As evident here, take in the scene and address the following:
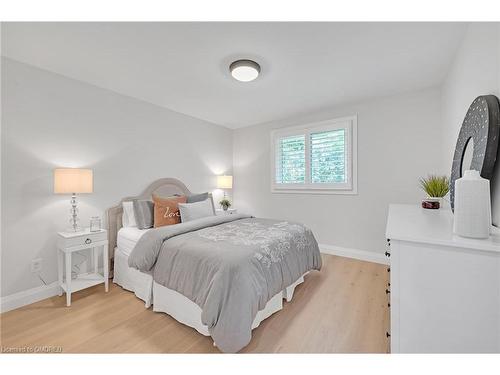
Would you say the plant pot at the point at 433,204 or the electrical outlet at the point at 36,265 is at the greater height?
the plant pot at the point at 433,204

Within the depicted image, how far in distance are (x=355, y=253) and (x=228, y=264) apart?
2.49m

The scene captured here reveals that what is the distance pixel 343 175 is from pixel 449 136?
1.30 m

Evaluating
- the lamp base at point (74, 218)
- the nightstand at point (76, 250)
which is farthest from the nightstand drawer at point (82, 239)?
the lamp base at point (74, 218)

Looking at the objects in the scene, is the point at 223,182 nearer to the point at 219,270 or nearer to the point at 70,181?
the point at 70,181

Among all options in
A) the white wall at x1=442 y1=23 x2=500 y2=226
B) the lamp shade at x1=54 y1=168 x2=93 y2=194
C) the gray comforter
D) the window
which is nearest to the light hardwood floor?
the gray comforter

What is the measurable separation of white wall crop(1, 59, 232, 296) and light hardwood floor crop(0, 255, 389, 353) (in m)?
0.52

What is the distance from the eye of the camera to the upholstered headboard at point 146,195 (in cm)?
263

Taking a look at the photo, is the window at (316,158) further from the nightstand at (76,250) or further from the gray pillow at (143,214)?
the nightstand at (76,250)

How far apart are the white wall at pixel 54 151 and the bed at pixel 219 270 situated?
648 millimetres

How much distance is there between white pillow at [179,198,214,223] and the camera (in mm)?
2662

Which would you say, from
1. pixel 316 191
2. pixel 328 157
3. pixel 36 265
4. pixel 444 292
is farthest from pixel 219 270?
pixel 328 157

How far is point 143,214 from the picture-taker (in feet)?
8.47

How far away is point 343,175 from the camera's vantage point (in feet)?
10.9

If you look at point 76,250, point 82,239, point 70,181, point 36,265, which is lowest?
point 36,265
